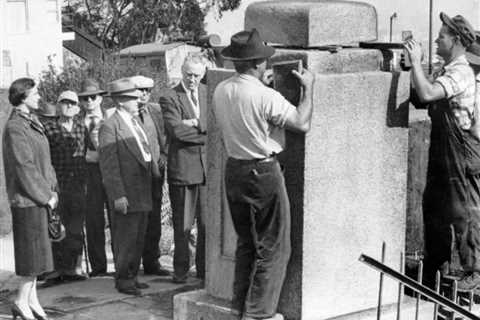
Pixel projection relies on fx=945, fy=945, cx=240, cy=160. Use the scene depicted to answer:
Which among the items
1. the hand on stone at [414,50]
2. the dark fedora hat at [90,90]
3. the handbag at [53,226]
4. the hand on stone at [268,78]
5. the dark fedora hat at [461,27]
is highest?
the dark fedora hat at [461,27]

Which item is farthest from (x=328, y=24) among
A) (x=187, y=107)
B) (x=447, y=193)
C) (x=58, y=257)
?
(x=58, y=257)

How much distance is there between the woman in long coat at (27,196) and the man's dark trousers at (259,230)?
195 cm

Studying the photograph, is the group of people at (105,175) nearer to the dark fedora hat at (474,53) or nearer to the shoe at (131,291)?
the shoe at (131,291)

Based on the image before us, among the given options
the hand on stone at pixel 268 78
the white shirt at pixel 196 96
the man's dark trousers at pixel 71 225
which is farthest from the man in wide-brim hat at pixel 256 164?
the man's dark trousers at pixel 71 225

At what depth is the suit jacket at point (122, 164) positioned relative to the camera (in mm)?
7594

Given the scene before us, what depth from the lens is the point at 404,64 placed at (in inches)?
238

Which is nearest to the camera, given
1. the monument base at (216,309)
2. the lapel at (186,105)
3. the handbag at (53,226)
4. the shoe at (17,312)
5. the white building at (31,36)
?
the monument base at (216,309)

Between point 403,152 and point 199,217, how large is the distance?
7.88ft

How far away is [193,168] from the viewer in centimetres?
792

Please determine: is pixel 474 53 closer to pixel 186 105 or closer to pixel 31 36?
pixel 186 105

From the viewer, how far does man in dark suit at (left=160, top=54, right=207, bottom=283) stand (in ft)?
25.9

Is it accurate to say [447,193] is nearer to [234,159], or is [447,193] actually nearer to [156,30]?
[234,159]

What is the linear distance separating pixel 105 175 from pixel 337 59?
2606 millimetres

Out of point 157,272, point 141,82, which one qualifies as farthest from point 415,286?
point 157,272
